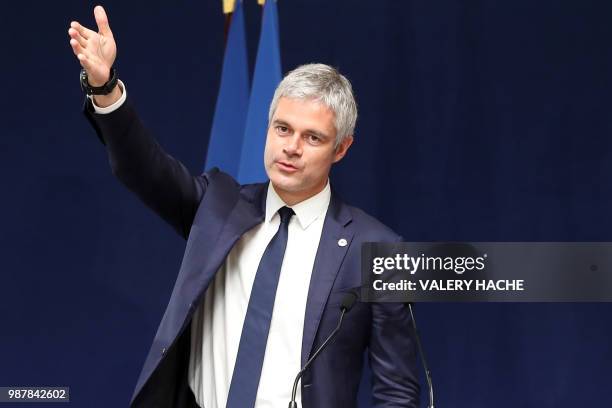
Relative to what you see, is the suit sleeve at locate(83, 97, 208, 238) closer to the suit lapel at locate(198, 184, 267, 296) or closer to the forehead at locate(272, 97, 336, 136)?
the suit lapel at locate(198, 184, 267, 296)

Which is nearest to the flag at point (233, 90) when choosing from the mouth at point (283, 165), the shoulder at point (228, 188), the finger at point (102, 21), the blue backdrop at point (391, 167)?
the blue backdrop at point (391, 167)

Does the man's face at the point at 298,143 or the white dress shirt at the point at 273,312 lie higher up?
the man's face at the point at 298,143

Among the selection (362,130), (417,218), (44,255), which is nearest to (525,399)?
(417,218)

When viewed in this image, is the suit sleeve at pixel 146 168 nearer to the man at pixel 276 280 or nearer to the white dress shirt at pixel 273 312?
the man at pixel 276 280

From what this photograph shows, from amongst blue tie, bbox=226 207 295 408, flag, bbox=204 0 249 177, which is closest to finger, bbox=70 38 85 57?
blue tie, bbox=226 207 295 408

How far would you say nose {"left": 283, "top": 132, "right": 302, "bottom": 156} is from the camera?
1821 mm

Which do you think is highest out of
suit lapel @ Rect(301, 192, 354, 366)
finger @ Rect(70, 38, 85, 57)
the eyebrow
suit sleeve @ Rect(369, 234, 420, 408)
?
the eyebrow

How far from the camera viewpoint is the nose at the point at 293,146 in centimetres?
182

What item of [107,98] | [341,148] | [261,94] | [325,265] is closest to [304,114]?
[341,148]

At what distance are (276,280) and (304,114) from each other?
316 mm

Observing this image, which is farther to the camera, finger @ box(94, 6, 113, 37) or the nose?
the nose

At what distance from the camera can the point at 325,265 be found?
1828mm

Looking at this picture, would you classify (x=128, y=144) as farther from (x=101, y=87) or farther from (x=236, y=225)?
(x=236, y=225)

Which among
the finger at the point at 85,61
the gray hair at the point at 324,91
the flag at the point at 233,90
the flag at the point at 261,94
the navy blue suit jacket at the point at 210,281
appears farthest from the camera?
the flag at the point at 233,90
